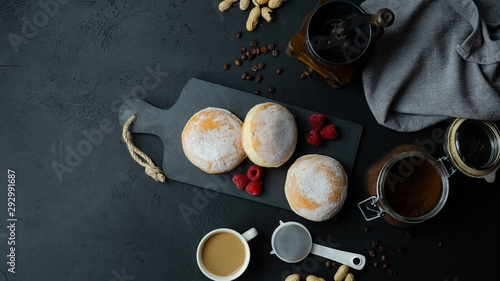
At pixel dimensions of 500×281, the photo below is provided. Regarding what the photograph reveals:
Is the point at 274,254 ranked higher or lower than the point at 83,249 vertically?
lower

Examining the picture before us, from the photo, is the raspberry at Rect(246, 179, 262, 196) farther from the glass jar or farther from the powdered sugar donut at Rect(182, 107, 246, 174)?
the glass jar

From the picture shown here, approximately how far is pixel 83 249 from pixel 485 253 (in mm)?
1734

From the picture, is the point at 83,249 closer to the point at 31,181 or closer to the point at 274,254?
the point at 31,181

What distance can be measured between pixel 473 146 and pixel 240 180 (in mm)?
933

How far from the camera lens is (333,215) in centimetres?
145

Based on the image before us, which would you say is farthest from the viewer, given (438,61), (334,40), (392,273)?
(392,273)

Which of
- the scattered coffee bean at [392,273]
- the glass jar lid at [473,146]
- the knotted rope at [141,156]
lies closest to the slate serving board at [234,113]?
the knotted rope at [141,156]

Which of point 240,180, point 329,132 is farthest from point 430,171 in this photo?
point 240,180

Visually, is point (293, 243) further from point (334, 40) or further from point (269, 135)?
point (334, 40)

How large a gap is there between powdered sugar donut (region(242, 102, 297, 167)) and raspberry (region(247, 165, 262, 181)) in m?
0.05

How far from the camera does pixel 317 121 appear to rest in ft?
4.87

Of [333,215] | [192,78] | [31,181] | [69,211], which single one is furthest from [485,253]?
[31,181]

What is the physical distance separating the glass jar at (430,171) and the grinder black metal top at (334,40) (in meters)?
0.40

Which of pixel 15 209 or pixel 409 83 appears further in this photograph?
pixel 15 209
